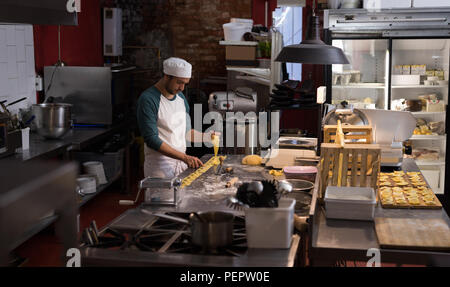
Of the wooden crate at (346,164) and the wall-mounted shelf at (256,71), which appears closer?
the wooden crate at (346,164)

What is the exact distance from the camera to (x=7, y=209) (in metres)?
0.63

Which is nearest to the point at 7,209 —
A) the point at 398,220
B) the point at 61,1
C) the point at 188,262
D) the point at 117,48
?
the point at 188,262

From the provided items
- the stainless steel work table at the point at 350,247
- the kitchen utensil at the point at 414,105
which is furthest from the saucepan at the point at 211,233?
the kitchen utensil at the point at 414,105

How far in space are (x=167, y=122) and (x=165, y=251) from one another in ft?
6.54

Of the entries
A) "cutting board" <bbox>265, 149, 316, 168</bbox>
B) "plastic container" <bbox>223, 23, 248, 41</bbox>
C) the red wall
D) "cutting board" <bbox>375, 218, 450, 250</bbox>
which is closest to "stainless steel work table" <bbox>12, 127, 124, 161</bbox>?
the red wall

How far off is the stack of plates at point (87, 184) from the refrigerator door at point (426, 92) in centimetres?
343

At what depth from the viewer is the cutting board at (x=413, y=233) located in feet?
7.93

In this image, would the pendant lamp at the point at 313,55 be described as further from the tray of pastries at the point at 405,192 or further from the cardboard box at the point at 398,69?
the cardboard box at the point at 398,69

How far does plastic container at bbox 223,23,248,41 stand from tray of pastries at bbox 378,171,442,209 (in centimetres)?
302

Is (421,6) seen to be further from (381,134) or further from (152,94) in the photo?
(152,94)

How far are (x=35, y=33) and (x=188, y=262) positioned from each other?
4439 millimetres

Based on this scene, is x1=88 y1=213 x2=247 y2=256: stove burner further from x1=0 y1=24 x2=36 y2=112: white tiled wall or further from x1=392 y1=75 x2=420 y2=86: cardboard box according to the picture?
x1=392 y1=75 x2=420 y2=86: cardboard box

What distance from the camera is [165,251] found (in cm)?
229

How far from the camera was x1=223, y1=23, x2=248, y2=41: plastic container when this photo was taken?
619cm
